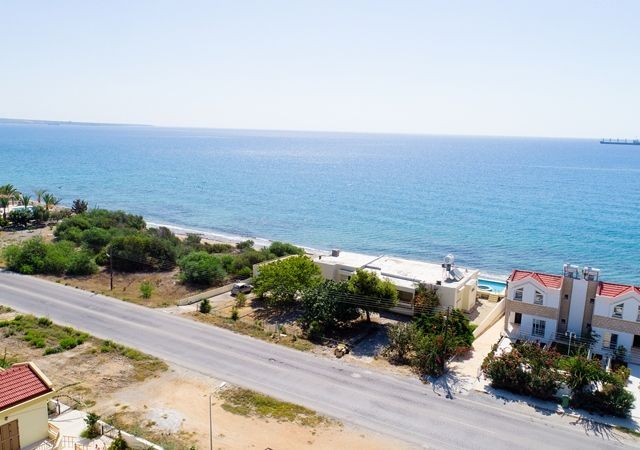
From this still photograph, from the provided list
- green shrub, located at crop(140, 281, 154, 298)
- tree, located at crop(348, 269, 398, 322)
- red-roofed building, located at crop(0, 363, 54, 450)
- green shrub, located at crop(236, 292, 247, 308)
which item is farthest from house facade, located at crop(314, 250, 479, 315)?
red-roofed building, located at crop(0, 363, 54, 450)

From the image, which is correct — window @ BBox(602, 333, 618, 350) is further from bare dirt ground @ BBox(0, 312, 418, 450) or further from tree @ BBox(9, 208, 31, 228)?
tree @ BBox(9, 208, 31, 228)

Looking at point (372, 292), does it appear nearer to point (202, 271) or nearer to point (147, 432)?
point (202, 271)

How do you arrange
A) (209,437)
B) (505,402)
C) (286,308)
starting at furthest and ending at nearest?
(286,308), (505,402), (209,437)

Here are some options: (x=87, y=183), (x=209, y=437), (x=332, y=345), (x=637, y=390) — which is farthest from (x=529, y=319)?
(x=87, y=183)

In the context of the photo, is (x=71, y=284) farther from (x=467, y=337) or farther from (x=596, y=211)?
(x=596, y=211)

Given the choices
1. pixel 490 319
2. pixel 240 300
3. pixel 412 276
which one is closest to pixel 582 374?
pixel 490 319
